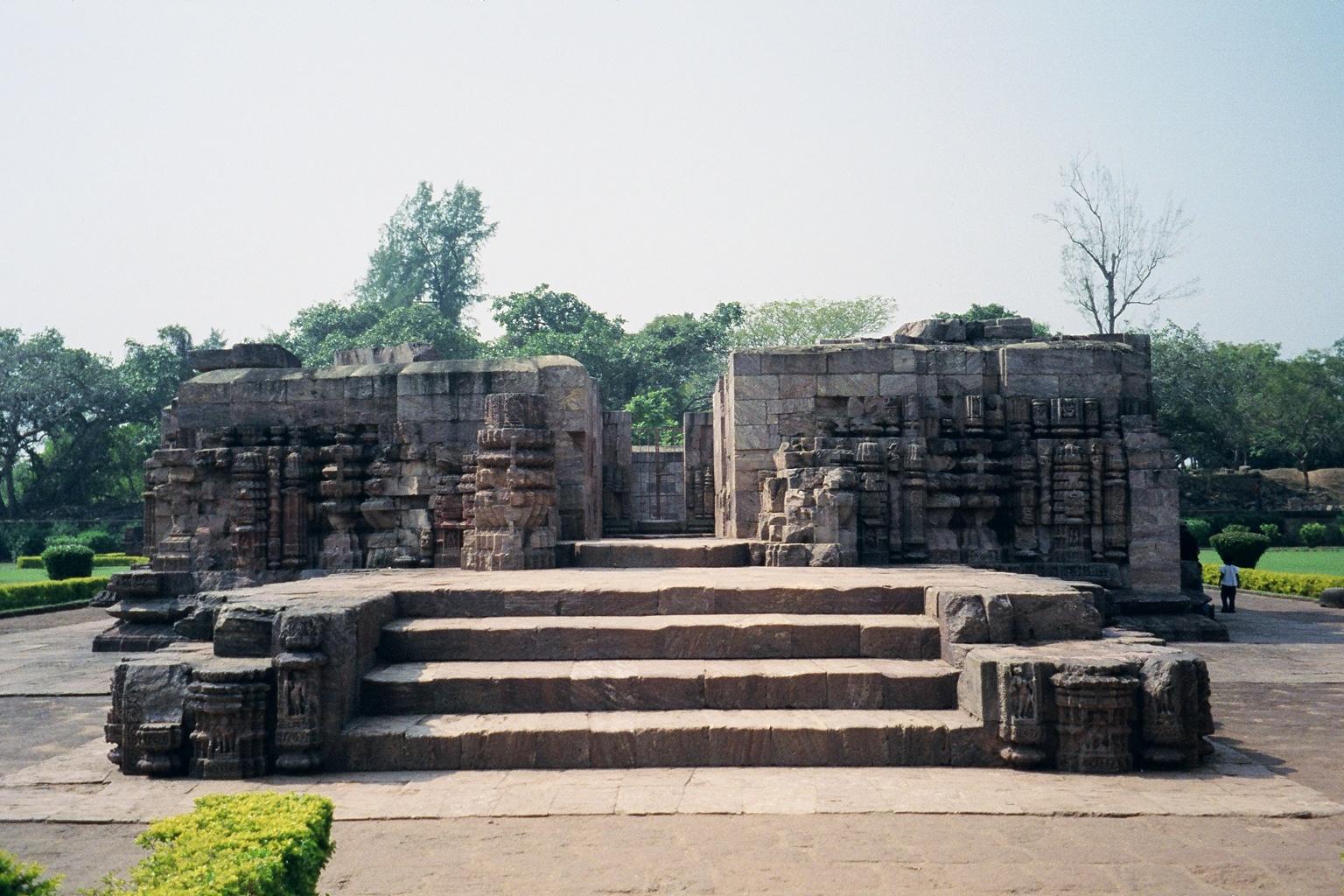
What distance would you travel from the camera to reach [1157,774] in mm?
5680

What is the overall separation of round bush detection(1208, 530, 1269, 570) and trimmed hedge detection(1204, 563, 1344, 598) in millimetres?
431

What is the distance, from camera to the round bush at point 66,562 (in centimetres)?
1891

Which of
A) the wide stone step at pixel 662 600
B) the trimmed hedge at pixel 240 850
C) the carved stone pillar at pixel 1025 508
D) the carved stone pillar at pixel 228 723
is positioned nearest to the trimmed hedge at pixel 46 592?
the wide stone step at pixel 662 600

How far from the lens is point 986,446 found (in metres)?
11.2

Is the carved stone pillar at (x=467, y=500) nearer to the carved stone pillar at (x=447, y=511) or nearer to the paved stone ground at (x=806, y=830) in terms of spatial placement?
the carved stone pillar at (x=447, y=511)

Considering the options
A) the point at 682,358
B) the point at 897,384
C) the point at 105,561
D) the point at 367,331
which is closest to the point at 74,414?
the point at 367,331

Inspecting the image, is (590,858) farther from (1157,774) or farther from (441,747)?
(1157,774)

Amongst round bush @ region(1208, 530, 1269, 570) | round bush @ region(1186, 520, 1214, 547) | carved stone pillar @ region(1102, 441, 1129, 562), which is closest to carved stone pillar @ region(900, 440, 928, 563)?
carved stone pillar @ region(1102, 441, 1129, 562)

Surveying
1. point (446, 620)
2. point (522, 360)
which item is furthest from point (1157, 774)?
point (522, 360)

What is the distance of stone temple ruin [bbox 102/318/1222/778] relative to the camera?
5.86 m

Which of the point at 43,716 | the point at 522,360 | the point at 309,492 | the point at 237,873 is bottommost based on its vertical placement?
the point at 43,716

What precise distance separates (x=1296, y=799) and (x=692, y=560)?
17.9 ft

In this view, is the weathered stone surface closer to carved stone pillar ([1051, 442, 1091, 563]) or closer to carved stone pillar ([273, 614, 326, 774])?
carved stone pillar ([273, 614, 326, 774])

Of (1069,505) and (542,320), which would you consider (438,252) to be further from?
(1069,505)
